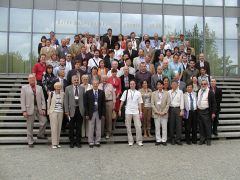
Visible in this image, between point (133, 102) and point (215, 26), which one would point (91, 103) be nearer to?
point (133, 102)

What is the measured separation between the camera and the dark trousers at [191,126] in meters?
11.4

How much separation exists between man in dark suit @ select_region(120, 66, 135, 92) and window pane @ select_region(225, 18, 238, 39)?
1235 cm

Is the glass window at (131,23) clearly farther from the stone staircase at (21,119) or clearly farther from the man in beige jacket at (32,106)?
the man in beige jacket at (32,106)

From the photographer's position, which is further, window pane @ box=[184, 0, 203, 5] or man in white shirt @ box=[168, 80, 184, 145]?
window pane @ box=[184, 0, 203, 5]

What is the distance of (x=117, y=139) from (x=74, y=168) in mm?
3250

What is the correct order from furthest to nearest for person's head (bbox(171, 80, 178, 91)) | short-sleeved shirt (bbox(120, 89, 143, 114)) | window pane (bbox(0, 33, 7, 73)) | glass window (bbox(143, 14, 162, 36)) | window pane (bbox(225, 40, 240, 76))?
window pane (bbox(225, 40, 240, 76))
glass window (bbox(143, 14, 162, 36))
window pane (bbox(0, 33, 7, 73))
person's head (bbox(171, 80, 178, 91))
short-sleeved shirt (bbox(120, 89, 143, 114))

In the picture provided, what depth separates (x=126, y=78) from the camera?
39.7 feet

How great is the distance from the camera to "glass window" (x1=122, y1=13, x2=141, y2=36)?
21.7 m

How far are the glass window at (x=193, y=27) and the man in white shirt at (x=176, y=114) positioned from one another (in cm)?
1140

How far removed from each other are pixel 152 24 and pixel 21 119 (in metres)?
11.9

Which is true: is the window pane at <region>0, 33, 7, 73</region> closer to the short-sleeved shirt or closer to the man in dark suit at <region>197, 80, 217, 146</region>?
the short-sleeved shirt

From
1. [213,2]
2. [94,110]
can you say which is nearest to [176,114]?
[94,110]

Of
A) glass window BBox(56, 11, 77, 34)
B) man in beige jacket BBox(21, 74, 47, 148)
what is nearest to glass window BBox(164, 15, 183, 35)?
glass window BBox(56, 11, 77, 34)

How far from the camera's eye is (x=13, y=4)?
21.1m
